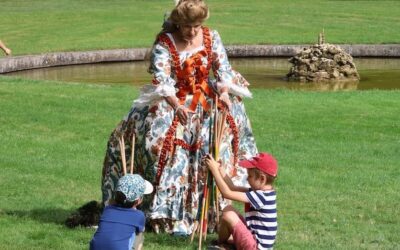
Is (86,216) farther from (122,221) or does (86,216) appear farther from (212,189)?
(122,221)

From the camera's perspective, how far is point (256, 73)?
2241 cm

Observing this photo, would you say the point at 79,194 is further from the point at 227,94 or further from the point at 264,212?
the point at 264,212

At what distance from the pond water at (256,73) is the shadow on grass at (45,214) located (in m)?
11.6

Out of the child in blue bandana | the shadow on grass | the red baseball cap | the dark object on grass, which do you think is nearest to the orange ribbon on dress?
the dark object on grass

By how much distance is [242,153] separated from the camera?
298 inches

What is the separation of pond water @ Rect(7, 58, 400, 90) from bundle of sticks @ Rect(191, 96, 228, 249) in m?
12.3

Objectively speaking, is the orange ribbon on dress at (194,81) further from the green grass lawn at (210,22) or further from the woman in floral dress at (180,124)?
the green grass lawn at (210,22)

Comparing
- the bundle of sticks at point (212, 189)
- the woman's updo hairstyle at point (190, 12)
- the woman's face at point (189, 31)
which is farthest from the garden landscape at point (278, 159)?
the woman's updo hairstyle at point (190, 12)

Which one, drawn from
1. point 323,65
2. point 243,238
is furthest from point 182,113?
point 323,65

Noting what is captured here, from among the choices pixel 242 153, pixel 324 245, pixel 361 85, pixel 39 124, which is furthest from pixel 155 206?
pixel 361 85

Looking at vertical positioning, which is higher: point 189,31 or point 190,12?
point 190,12

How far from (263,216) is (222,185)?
13.4 inches

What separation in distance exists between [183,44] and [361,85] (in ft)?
43.4

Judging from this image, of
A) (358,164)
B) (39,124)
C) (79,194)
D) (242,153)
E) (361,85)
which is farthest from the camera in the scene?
(361,85)
